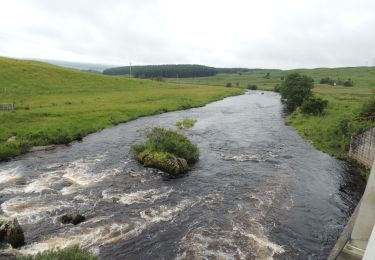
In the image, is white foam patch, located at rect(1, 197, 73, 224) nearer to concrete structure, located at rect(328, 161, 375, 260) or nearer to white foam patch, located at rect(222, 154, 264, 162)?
concrete structure, located at rect(328, 161, 375, 260)

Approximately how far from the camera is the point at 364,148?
33.8 m

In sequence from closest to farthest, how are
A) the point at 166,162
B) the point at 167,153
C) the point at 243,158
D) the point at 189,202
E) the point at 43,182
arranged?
the point at 189,202 → the point at 43,182 → the point at 166,162 → the point at 167,153 → the point at 243,158

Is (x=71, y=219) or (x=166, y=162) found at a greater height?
(x=166, y=162)

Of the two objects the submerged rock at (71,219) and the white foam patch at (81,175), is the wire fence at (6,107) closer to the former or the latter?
the white foam patch at (81,175)

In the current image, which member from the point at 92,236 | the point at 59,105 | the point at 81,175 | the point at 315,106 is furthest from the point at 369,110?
the point at 59,105

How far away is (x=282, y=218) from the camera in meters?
22.3

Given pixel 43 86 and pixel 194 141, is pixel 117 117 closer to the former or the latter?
pixel 194 141

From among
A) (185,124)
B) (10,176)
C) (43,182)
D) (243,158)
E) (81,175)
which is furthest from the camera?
(185,124)

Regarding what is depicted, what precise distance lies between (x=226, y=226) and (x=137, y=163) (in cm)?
1530

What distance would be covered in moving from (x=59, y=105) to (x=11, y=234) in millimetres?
48815

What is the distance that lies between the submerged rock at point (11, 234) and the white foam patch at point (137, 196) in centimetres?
757

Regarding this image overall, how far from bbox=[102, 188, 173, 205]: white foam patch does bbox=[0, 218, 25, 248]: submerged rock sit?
24.8ft

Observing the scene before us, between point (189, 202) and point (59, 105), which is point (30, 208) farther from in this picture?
point (59, 105)

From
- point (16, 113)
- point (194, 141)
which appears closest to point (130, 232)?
point (194, 141)
